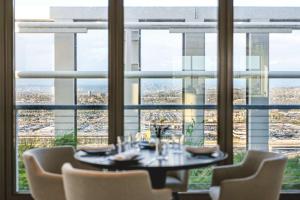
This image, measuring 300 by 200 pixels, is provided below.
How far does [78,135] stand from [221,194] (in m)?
1.79

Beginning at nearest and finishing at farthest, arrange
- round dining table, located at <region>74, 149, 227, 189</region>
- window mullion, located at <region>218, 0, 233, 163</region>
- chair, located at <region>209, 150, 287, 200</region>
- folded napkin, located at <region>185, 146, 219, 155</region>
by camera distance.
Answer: round dining table, located at <region>74, 149, 227, 189</region>
chair, located at <region>209, 150, 287, 200</region>
folded napkin, located at <region>185, 146, 219, 155</region>
window mullion, located at <region>218, 0, 233, 163</region>

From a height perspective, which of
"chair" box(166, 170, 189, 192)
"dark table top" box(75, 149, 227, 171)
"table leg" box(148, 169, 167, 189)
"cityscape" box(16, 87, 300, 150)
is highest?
"cityscape" box(16, 87, 300, 150)

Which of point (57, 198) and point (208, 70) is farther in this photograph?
point (208, 70)

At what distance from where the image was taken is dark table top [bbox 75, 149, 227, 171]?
304 cm

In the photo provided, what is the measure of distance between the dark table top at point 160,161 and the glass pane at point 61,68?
104 centimetres

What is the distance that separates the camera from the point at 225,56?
4375 mm

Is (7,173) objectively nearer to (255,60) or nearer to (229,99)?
(229,99)

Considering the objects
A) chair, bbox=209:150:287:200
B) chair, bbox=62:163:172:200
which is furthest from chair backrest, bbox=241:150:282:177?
chair, bbox=62:163:172:200

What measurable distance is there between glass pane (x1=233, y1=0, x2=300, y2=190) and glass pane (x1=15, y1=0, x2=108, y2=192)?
1.34m

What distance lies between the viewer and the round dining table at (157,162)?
3.04 metres

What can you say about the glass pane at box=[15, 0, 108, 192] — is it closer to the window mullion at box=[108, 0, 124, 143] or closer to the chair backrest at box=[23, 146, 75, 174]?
the window mullion at box=[108, 0, 124, 143]

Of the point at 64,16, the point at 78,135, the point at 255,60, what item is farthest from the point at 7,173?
the point at 255,60

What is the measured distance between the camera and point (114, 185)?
107 inches

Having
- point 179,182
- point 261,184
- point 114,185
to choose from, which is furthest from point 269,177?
point 114,185
